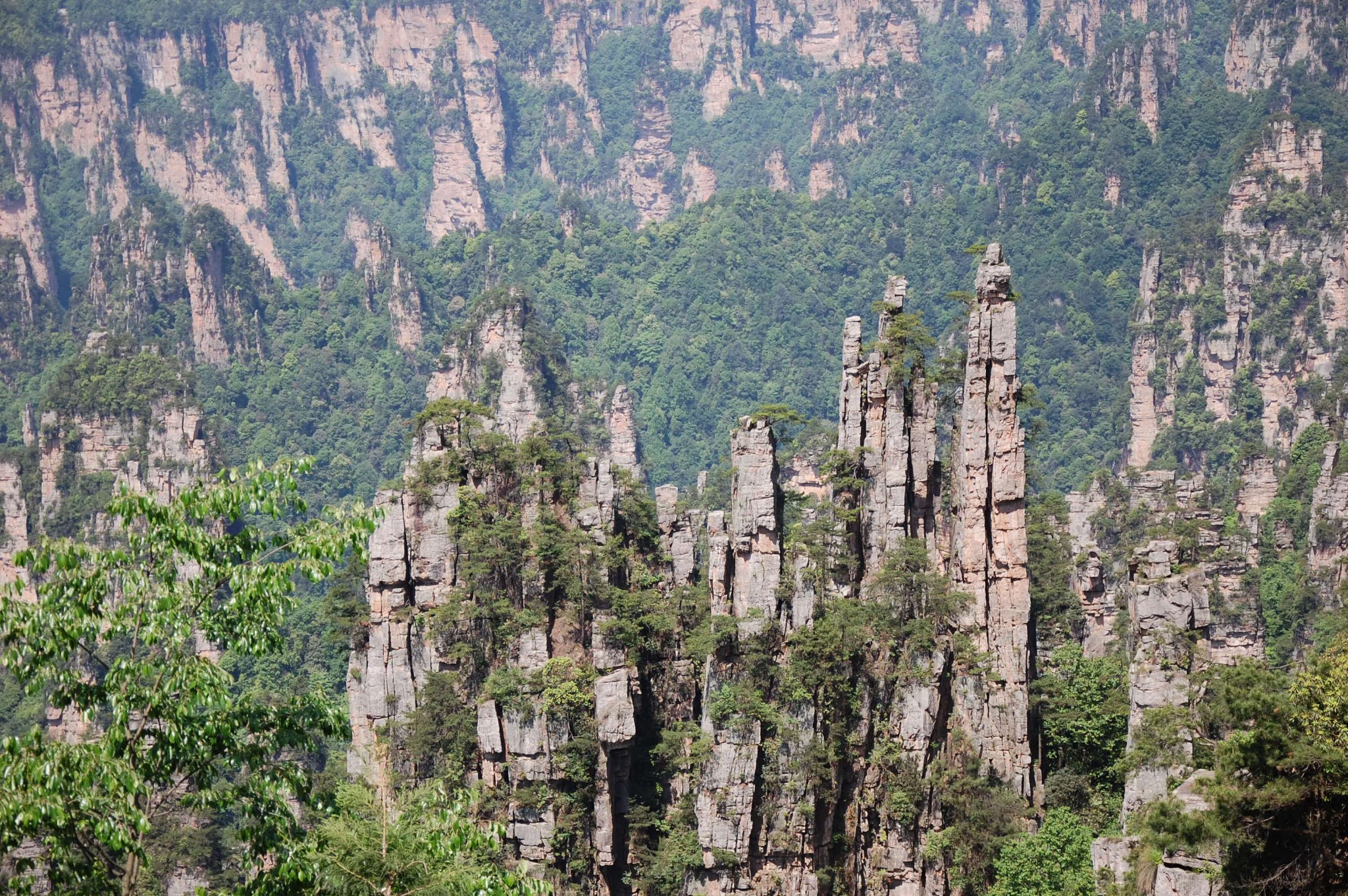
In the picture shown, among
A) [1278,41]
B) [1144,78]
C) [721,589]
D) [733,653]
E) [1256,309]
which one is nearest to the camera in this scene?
[733,653]

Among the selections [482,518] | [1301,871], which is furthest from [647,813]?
[1301,871]

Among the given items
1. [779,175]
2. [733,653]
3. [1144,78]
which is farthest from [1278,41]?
[733,653]

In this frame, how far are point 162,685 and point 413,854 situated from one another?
5.10m

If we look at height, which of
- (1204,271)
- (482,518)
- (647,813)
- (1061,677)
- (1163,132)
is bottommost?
(647,813)

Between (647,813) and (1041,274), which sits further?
(1041,274)

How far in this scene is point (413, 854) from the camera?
26422 millimetres

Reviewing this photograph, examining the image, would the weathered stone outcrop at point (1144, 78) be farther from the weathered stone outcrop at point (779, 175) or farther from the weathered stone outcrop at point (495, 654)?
the weathered stone outcrop at point (495, 654)

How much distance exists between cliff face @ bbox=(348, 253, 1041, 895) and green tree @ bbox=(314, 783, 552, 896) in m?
19.4

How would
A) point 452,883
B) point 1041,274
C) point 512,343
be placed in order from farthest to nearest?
point 1041,274 < point 512,343 < point 452,883

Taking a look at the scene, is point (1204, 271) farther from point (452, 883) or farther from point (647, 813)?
point (452, 883)

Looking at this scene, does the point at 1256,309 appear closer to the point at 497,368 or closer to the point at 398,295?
the point at 497,368

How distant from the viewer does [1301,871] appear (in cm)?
3019

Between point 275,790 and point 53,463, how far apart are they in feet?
275

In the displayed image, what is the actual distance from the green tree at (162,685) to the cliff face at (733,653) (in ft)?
79.9
